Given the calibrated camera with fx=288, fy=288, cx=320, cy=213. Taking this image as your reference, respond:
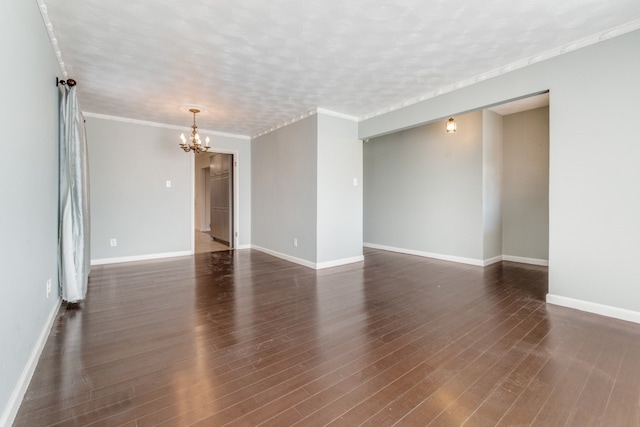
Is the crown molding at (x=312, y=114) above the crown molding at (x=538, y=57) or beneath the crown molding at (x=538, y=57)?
above

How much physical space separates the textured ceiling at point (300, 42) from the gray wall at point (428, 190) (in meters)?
1.77

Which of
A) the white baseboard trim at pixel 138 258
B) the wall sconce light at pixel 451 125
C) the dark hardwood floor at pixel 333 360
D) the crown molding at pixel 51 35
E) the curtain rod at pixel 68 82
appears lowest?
the dark hardwood floor at pixel 333 360

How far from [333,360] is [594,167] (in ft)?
10.1

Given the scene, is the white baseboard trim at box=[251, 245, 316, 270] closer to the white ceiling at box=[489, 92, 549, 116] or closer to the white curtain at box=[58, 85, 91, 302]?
the white curtain at box=[58, 85, 91, 302]

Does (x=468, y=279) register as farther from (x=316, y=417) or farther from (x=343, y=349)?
(x=316, y=417)

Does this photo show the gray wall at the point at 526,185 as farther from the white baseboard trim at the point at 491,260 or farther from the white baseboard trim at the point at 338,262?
the white baseboard trim at the point at 338,262

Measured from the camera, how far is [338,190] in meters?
5.05

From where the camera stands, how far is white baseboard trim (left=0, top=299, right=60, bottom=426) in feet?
4.64

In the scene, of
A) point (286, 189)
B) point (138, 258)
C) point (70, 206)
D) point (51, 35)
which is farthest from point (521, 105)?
point (138, 258)

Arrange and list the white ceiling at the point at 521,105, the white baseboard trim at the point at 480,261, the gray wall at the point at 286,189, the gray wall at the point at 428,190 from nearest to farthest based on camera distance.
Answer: the white ceiling at the point at 521,105 < the gray wall at the point at 286,189 < the white baseboard trim at the point at 480,261 < the gray wall at the point at 428,190

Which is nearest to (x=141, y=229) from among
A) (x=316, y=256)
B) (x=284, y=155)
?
(x=284, y=155)

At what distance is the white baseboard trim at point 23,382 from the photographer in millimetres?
1415

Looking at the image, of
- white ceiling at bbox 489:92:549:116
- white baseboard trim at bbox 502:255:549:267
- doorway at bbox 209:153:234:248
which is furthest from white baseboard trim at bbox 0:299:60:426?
white baseboard trim at bbox 502:255:549:267

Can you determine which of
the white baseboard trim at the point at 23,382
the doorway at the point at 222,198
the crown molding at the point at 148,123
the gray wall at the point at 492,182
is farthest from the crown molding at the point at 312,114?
the white baseboard trim at the point at 23,382
